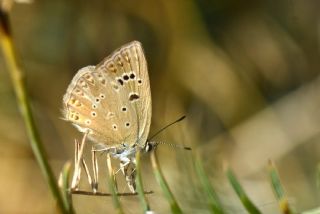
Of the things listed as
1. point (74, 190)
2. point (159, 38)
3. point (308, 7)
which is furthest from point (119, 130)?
point (308, 7)

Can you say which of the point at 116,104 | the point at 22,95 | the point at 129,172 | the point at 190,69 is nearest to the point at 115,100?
the point at 116,104

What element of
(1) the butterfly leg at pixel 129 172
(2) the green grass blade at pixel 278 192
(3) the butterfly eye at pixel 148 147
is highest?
(3) the butterfly eye at pixel 148 147

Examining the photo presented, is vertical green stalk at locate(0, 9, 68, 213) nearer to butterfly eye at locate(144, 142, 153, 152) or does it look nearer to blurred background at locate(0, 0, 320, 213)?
butterfly eye at locate(144, 142, 153, 152)

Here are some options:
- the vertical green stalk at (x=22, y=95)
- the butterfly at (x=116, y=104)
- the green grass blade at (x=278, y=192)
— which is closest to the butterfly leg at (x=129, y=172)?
the butterfly at (x=116, y=104)

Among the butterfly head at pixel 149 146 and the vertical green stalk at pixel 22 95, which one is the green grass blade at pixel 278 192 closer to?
the vertical green stalk at pixel 22 95

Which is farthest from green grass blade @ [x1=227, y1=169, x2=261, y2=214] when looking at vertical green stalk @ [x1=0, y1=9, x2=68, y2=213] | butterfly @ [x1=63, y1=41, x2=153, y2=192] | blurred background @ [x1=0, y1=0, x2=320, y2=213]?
blurred background @ [x1=0, y1=0, x2=320, y2=213]

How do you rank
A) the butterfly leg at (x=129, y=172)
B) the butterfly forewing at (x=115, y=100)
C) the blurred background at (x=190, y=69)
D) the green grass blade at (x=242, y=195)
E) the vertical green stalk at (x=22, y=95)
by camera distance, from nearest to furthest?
the vertical green stalk at (x=22, y=95) < the green grass blade at (x=242, y=195) < the butterfly leg at (x=129, y=172) < the butterfly forewing at (x=115, y=100) < the blurred background at (x=190, y=69)
